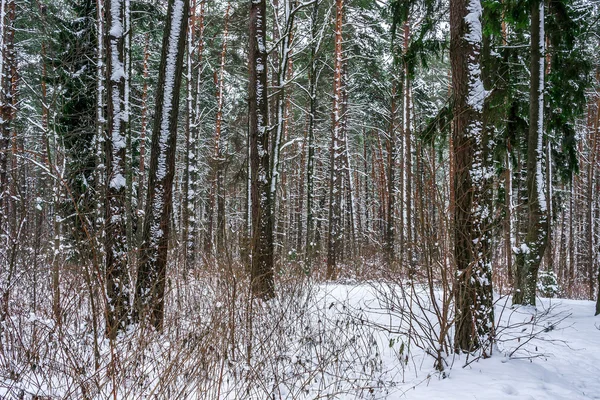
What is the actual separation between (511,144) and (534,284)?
302 cm

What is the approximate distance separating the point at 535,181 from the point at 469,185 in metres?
3.36

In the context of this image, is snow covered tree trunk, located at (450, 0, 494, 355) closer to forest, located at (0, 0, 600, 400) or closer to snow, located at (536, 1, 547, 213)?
forest, located at (0, 0, 600, 400)

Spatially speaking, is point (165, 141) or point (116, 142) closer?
point (116, 142)

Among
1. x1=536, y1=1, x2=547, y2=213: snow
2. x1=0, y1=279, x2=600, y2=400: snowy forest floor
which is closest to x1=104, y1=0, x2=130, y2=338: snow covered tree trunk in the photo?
x1=0, y1=279, x2=600, y2=400: snowy forest floor

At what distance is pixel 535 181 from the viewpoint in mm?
6863

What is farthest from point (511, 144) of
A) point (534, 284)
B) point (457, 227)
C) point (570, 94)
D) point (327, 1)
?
point (327, 1)

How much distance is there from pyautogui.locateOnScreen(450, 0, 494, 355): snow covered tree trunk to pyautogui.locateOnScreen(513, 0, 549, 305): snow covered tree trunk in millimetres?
3058

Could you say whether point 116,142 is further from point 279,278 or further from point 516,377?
point 516,377

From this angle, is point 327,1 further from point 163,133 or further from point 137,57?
point 163,133

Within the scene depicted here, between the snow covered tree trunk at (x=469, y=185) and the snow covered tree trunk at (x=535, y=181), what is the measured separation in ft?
10.0

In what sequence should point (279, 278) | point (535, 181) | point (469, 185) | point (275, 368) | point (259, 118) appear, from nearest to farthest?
point (275, 368)
point (469, 185)
point (279, 278)
point (535, 181)
point (259, 118)

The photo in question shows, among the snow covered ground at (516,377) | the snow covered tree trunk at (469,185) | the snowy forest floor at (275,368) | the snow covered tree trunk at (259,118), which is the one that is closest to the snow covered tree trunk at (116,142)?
the snowy forest floor at (275,368)

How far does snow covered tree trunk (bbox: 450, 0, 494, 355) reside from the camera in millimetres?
4176

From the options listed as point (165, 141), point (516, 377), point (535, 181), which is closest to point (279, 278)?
point (165, 141)
